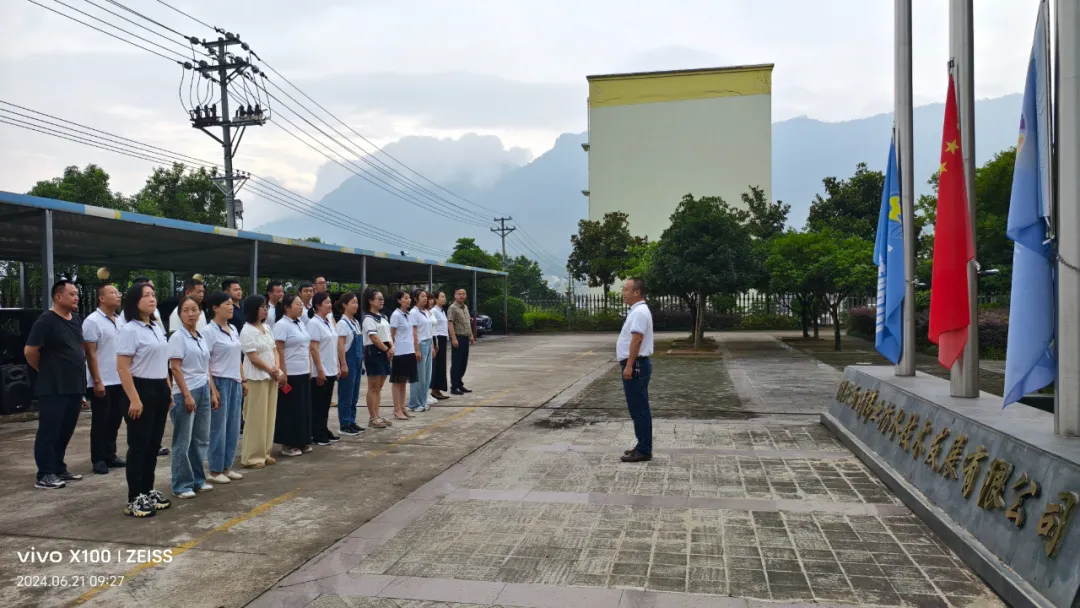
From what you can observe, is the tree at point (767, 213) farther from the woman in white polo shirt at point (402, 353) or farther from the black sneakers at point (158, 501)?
the black sneakers at point (158, 501)

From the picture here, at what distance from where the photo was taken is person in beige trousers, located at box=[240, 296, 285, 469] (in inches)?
221

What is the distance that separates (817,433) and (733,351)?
470 inches

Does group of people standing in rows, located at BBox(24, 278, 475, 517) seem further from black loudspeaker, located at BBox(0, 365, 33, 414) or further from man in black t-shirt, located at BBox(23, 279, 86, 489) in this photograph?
black loudspeaker, located at BBox(0, 365, 33, 414)

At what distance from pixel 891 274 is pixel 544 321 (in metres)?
24.0

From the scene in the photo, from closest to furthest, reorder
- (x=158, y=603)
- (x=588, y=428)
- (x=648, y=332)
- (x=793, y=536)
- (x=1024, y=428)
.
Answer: (x=158, y=603), (x=1024, y=428), (x=793, y=536), (x=648, y=332), (x=588, y=428)

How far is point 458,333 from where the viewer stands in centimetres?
1026

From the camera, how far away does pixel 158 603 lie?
3.24 meters

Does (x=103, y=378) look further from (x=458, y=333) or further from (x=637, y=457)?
(x=458, y=333)

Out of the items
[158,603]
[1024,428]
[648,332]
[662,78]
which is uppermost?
[662,78]

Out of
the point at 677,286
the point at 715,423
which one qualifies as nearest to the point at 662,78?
the point at 677,286

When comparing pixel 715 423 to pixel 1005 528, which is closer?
pixel 1005 528

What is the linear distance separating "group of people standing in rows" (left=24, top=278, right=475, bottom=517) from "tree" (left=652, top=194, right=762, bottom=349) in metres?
11.6

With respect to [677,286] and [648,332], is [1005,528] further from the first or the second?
[677,286]

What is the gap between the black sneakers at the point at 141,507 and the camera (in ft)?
14.7
